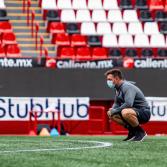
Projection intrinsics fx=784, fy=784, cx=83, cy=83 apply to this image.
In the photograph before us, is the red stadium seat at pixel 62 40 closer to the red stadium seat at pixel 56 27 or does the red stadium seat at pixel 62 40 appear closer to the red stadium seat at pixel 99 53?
the red stadium seat at pixel 56 27

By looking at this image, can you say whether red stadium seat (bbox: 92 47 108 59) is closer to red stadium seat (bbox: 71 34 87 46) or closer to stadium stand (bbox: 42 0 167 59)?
stadium stand (bbox: 42 0 167 59)

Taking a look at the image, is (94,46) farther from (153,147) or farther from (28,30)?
(153,147)

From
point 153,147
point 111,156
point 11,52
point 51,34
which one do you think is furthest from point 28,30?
point 111,156

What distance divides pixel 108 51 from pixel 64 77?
2.93 m

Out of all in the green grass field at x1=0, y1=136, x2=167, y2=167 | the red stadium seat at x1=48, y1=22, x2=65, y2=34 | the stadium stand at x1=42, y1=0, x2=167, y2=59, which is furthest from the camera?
the red stadium seat at x1=48, y1=22, x2=65, y2=34

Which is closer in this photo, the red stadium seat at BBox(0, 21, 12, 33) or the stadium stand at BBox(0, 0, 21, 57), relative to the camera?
the stadium stand at BBox(0, 0, 21, 57)

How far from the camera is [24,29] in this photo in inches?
974

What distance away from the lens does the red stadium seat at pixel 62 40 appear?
24.1 metres

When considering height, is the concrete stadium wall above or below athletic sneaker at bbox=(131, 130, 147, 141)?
below

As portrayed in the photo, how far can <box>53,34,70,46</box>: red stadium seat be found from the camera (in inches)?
949

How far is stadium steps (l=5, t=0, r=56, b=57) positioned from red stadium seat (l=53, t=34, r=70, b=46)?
0.22 m

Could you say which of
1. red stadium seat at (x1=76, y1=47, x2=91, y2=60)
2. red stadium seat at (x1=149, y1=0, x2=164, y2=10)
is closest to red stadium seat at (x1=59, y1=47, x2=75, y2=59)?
red stadium seat at (x1=76, y1=47, x2=91, y2=60)

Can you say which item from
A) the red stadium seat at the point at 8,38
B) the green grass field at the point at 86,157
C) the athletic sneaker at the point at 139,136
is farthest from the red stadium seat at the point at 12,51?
the green grass field at the point at 86,157

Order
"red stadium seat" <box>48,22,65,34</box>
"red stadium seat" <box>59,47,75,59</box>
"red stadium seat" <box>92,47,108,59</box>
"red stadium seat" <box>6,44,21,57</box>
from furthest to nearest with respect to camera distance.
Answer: "red stadium seat" <box>48,22,65,34</box> < "red stadium seat" <box>92,47,108,59</box> < "red stadium seat" <box>59,47,75,59</box> < "red stadium seat" <box>6,44,21,57</box>
